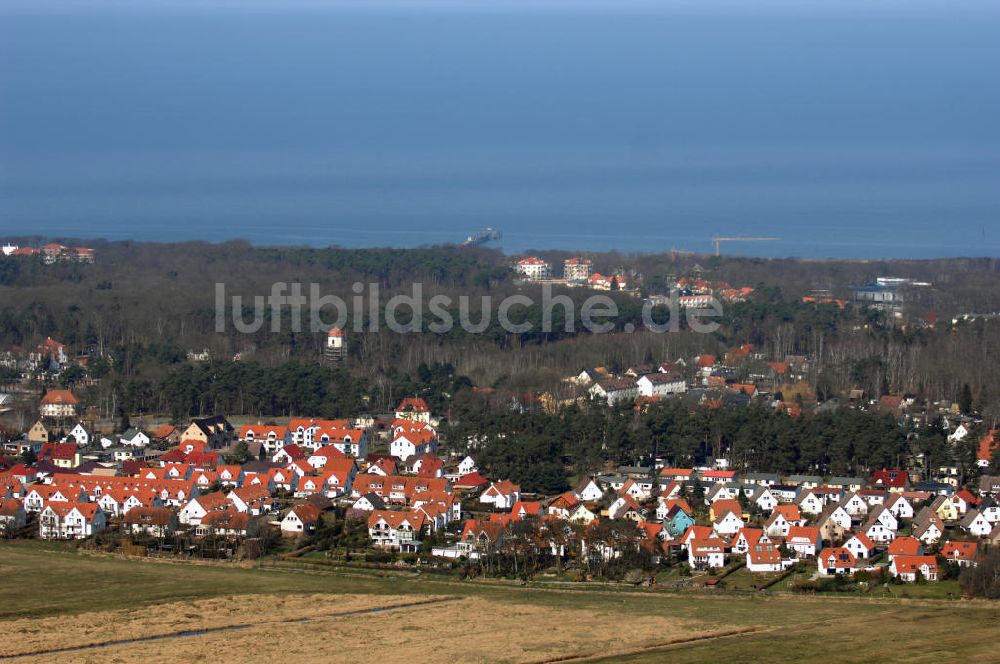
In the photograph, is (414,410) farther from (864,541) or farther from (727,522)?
(864,541)

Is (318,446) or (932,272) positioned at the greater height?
(932,272)

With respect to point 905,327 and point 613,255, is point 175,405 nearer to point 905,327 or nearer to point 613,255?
point 905,327

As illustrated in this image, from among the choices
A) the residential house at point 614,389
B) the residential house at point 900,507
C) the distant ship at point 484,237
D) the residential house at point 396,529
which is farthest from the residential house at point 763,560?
the distant ship at point 484,237

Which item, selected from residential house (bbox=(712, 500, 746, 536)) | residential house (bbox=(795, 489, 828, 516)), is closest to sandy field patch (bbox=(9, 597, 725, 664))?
residential house (bbox=(712, 500, 746, 536))

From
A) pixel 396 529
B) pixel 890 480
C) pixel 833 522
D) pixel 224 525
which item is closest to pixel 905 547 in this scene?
pixel 833 522

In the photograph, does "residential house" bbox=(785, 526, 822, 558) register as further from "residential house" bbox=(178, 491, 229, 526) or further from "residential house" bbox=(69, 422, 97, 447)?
"residential house" bbox=(69, 422, 97, 447)

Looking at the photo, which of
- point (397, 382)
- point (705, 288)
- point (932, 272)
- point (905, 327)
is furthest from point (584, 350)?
point (932, 272)

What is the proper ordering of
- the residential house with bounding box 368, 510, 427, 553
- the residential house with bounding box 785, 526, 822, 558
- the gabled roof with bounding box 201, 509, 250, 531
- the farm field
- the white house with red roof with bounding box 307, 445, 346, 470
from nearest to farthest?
the farm field < the residential house with bounding box 785, 526, 822, 558 < the residential house with bounding box 368, 510, 427, 553 < the gabled roof with bounding box 201, 509, 250, 531 < the white house with red roof with bounding box 307, 445, 346, 470
